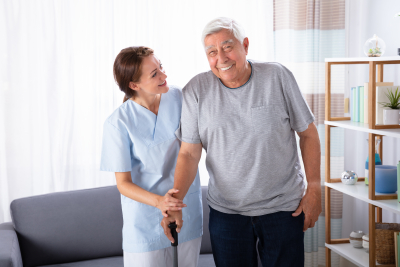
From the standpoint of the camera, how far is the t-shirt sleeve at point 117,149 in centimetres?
152

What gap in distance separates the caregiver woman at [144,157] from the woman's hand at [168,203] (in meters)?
0.02

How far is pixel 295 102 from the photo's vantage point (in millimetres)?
1438

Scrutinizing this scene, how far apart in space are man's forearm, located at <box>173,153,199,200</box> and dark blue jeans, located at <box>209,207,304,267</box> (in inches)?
7.0

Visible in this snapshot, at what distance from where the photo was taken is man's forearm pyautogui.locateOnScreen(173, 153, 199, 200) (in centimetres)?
152

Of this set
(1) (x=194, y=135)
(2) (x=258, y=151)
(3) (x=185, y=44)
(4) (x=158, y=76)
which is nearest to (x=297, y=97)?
(2) (x=258, y=151)

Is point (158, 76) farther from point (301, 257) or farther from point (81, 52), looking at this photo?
point (81, 52)

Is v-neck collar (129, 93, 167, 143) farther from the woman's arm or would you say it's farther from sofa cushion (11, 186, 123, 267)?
sofa cushion (11, 186, 123, 267)

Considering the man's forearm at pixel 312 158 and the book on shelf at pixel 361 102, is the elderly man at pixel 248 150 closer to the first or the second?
the man's forearm at pixel 312 158

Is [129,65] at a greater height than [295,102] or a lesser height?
greater

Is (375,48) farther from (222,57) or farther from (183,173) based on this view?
(183,173)

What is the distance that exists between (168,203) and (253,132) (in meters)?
0.40

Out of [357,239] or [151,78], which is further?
[357,239]

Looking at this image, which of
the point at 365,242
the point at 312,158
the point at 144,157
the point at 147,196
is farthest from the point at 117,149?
the point at 365,242

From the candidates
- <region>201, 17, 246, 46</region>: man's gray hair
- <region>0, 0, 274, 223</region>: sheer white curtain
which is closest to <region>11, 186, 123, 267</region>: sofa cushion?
<region>0, 0, 274, 223</region>: sheer white curtain
